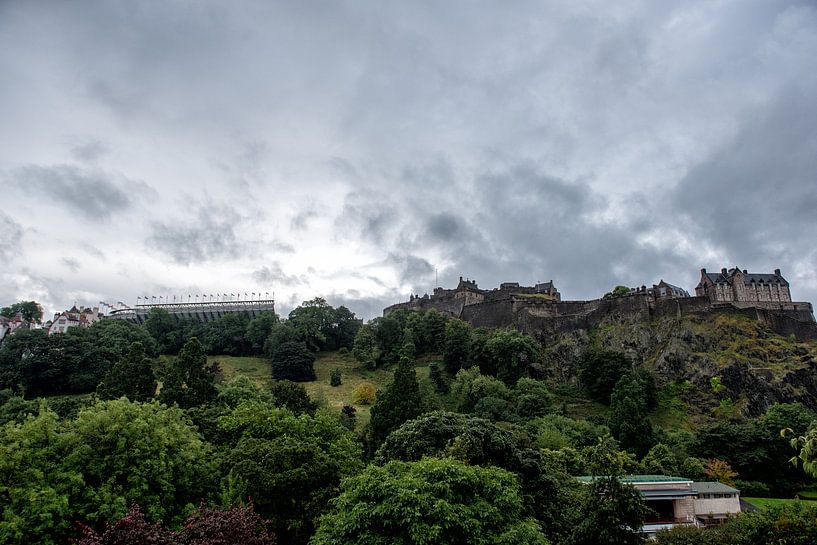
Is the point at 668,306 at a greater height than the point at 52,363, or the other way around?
the point at 668,306

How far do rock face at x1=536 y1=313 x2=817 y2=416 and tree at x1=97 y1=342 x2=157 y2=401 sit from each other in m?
49.0

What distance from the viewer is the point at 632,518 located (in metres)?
22.5

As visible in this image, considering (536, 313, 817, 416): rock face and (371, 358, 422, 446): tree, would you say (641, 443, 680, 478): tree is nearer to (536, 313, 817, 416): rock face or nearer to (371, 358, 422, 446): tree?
(536, 313, 817, 416): rock face

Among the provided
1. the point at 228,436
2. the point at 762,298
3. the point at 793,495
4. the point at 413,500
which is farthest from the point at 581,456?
the point at 762,298

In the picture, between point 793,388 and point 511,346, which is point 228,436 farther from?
point 793,388

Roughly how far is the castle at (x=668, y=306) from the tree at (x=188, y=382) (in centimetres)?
4766

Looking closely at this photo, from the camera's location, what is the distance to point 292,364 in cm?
7762

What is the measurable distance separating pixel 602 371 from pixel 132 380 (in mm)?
50247

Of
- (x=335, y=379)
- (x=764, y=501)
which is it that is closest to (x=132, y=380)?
(x=335, y=379)

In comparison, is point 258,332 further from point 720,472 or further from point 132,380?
point 720,472

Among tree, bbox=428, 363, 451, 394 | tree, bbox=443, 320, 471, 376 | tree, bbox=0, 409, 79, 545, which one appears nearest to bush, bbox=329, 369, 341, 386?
tree, bbox=428, 363, 451, 394

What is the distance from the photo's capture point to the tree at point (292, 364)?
77.4 m

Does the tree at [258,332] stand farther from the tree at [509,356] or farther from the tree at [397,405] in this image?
the tree at [397,405]

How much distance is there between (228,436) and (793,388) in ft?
183
